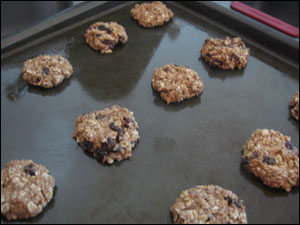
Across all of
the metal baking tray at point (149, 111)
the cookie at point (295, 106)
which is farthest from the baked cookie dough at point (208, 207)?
the cookie at point (295, 106)

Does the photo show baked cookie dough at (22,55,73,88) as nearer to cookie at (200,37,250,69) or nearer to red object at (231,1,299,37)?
cookie at (200,37,250,69)

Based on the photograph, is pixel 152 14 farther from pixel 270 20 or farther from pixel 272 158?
pixel 272 158

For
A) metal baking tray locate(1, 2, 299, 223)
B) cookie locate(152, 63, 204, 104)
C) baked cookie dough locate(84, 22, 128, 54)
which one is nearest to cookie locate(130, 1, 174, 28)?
metal baking tray locate(1, 2, 299, 223)

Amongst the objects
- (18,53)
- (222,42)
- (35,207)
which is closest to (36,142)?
(35,207)

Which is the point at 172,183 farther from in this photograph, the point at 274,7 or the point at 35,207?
the point at 274,7

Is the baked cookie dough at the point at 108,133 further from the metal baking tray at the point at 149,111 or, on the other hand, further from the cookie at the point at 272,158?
the cookie at the point at 272,158
